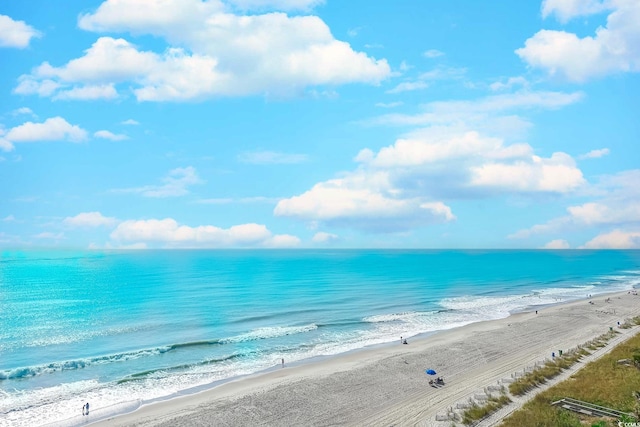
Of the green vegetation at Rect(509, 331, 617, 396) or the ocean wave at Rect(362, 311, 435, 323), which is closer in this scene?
the green vegetation at Rect(509, 331, 617, 396)

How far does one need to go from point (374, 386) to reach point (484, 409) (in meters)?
9.93

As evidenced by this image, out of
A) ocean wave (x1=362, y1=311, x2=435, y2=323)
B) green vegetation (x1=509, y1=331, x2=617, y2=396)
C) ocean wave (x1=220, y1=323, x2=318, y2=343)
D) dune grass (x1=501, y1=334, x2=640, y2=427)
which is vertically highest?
ocean wave (x1=220, y1=323, x2=318, y2=343)

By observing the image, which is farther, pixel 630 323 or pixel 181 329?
pixel 630 323

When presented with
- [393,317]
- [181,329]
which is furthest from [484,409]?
[181,329]

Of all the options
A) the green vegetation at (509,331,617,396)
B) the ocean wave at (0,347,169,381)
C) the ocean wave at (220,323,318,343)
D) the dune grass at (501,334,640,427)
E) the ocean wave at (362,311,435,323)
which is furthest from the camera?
the ocean wave at (362,311,435,323)

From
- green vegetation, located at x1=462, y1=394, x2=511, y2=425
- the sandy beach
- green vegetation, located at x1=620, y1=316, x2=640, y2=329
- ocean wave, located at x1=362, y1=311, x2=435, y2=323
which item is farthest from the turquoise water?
green vegetation, located at x1=462, y1=394, x2=511, y2=425

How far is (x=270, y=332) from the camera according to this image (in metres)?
58.5

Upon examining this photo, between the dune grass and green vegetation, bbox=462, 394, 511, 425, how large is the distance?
63.6 inches

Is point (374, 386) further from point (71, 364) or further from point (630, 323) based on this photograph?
point (630, 323)

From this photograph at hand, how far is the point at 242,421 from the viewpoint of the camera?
3058 cm

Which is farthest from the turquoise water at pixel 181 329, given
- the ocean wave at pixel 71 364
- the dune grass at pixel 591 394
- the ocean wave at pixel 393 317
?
the dune grass at pixel 591 394

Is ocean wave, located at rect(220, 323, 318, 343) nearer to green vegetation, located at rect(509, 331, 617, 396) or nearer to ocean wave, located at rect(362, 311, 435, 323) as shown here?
ocean wave, located at rect(362, 311, 435, 323)

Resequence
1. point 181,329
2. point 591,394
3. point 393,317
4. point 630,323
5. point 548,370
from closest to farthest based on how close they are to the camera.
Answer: point 591,394
point 548,370
point 181,329
point 630,323
point 393,317

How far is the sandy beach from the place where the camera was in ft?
102
